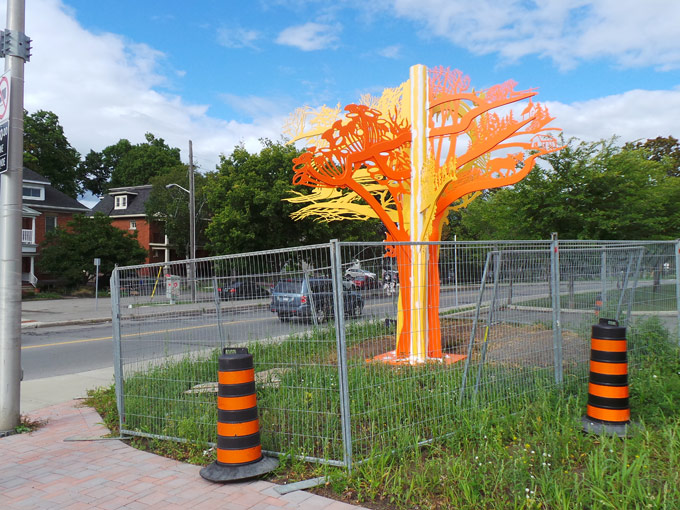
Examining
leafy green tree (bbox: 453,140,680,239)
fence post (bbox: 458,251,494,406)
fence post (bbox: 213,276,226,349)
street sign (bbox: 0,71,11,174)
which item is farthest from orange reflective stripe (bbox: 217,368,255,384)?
leafy green tree (bbox: 453,140,680,239)

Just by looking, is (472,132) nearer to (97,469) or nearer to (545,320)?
(545,320)

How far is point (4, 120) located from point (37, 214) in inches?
1245

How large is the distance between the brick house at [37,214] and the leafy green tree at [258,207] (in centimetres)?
1381

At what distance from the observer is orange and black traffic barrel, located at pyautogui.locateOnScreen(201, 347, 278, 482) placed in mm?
3807

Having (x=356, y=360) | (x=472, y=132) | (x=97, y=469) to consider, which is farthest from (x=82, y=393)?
(x=472, y=132)

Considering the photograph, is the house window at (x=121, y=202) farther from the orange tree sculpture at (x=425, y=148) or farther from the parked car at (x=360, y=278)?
the parked car at (x=360, y=278)

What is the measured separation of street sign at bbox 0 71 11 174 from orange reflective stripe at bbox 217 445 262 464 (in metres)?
4.22

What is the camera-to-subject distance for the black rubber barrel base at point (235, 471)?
3763 mm

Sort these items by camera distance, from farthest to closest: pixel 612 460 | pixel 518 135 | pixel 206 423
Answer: pixel 518 135, pixel 206 423, pixel 612 460

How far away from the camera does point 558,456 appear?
12.0 feet

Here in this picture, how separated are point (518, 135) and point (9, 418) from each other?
745 cm

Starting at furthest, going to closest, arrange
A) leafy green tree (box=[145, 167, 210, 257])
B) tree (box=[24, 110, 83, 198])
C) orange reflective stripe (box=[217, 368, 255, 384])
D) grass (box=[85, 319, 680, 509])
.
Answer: tree (box=[24, 110, 83, 198]), leafy green tree (box=[145, 167, 210, 257]), orange reflective stripe (box=[217, 368, 255, 384]), grass (box=[85, 319, 680, 509])

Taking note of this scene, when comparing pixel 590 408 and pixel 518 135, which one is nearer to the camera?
pixel 590 408

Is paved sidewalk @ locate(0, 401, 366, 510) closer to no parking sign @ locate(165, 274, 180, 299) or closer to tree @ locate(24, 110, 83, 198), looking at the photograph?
no parking sign @ locate(165, 274, 180, 299)
